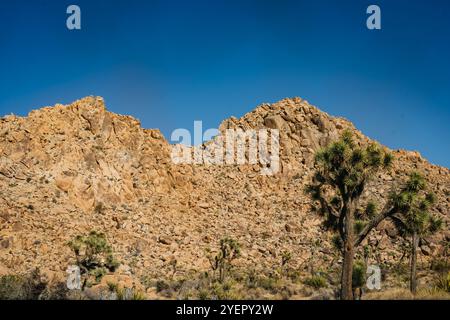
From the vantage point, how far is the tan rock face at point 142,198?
3475cm

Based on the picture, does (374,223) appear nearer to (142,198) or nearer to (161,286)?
(161,286)

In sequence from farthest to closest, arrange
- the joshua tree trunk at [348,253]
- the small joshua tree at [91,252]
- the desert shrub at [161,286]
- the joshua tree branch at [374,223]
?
the small joshua tree at [91,252], the desert shrub at [161,286], the joshua tree branch at [374,223], the joshua tree trunk at [348,253]

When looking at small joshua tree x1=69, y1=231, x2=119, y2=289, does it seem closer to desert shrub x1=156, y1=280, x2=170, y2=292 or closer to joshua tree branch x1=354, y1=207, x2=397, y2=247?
desert shrub x1=156, y1=280, x2=170, y2=292

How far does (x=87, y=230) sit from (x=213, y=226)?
12.6 m

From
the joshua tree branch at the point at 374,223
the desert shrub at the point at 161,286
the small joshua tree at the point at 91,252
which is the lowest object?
the desert shrub at the point at 161,286

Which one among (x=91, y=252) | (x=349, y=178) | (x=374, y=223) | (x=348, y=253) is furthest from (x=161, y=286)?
(x=349, y=178)

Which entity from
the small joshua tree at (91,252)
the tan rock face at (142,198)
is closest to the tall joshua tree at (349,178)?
the small joshua tree at (91,252)

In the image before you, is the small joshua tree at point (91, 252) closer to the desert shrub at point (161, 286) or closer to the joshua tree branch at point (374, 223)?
the desert shrub at point (161, 286)

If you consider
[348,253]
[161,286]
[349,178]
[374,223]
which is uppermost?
[349,178]

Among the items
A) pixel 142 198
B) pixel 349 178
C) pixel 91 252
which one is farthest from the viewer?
pixel 142 198

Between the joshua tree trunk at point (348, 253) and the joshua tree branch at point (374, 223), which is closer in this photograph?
the joshua tree trunk at point (348, 253)

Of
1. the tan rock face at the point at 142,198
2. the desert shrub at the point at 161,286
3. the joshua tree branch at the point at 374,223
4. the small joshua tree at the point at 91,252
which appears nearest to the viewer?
the joshua tree branch at the point at 374,223

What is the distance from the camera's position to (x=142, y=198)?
43938mm

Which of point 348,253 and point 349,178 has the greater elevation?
point 349,178
